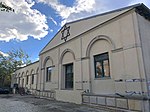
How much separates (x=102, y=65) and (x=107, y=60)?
0.54 metres

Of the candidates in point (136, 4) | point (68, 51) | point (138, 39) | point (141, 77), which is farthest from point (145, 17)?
point (68, 51)

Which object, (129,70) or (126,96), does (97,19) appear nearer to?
(129,70)

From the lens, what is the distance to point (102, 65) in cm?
936

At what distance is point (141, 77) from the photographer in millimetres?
6887

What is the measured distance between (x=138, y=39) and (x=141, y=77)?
2028 mm

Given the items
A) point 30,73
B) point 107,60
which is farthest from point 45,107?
point 30,73

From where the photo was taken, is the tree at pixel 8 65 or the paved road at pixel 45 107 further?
the tree at pixel 8 65

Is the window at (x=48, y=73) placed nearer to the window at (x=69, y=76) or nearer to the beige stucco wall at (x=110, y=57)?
the beige stucco wall at (x=110, y=57)

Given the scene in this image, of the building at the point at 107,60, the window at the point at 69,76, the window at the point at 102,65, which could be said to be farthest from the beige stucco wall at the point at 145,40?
the window at the point at 69,76

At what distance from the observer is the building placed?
7.14 m

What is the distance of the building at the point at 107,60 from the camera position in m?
7.14

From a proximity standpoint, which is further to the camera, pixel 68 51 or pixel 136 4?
pixel 68 51

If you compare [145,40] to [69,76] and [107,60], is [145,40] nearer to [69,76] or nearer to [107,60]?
[107,60]

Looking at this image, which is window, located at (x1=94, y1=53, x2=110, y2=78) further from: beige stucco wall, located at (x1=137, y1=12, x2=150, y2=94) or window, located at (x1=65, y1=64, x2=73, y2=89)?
window, located at (x1=65, y1=64, x2=73, y2=89)
